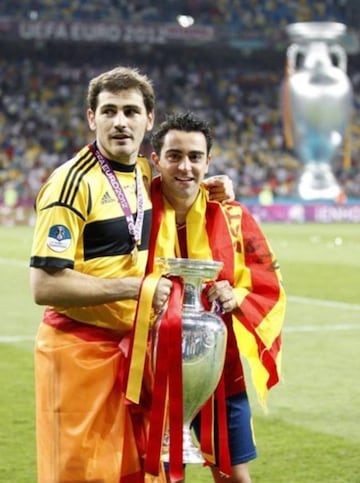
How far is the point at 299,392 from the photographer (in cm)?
723

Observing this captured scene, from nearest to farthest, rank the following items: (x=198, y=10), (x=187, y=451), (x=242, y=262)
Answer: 1. (x=187, y=451)
2. (x=242, y=262)
3. (x=198, y=10)

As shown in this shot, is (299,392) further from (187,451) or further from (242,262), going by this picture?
(187,451)

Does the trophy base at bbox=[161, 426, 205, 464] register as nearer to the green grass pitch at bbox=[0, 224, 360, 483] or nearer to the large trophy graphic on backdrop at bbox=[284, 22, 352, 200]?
the green grass pitch at bbox=[0, 224, 360, 483]

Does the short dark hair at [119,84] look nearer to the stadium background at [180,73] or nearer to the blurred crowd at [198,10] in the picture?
the stadium background at [180,73]

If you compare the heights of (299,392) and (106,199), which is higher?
(106,199)

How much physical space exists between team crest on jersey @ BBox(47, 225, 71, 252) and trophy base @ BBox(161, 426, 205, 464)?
0.71 meters

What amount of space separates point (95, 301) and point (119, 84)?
0.72 meters

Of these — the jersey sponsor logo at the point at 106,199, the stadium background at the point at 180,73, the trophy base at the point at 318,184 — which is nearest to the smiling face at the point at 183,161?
the jersey sponsor logo at the point at 106,199

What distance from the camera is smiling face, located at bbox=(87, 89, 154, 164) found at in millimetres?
3428

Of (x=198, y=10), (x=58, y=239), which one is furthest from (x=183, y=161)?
(x=198, y=10)

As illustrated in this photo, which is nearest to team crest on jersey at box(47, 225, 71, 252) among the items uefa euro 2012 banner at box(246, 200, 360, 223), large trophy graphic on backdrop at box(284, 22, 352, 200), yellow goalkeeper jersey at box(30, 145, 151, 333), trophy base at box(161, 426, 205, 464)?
yellow goalkeeper jersey at box(30, 145, 151, 333)

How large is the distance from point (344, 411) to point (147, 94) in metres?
3.74

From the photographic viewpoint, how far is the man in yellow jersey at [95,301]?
10.9 feet

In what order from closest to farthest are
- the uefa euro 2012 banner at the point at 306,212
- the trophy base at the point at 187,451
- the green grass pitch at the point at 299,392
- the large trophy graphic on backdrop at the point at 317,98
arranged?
1. the trophy base at the point at 187,451
2. the green grass pitch at the point at 299,392
3. the large trophy graphic on backdrop at the point at 317,98
4. the uefa euro 2012 banner at the point at 306,212
